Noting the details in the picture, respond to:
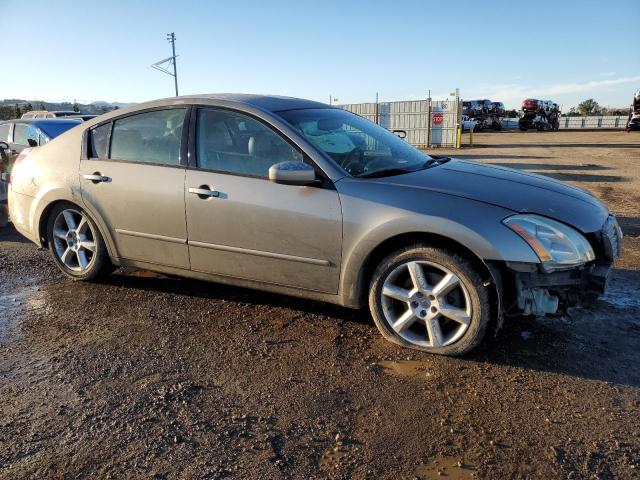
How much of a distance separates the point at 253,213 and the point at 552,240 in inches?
75.3

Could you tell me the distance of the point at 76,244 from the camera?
4648mm

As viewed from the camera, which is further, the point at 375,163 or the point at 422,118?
the point at 422,118

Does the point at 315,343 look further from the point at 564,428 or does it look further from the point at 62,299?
the point at 62,299

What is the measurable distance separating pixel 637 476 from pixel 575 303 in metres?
1.23

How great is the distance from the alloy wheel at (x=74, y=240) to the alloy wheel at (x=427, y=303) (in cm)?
267

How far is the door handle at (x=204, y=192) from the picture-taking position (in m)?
3.77

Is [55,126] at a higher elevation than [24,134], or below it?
higher

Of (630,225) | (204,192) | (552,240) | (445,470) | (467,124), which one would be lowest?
(445,470)

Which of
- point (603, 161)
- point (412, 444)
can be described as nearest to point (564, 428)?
point (412, 444)

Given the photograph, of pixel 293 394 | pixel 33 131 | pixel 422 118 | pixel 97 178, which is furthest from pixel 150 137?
pixel 422 118

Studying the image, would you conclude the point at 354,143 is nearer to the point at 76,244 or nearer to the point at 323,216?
the point at 323,216

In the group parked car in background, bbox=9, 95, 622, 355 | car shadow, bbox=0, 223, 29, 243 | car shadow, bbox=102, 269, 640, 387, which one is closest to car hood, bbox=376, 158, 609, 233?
parked car in background, bbox=9, 95, 622, 355

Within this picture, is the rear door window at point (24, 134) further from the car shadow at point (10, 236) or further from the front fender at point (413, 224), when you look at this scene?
the front fender at point (413, 224)

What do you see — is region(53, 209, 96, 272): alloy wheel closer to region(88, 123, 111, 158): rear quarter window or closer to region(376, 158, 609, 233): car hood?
region(88, 123, 111, 158): rear quarter window
